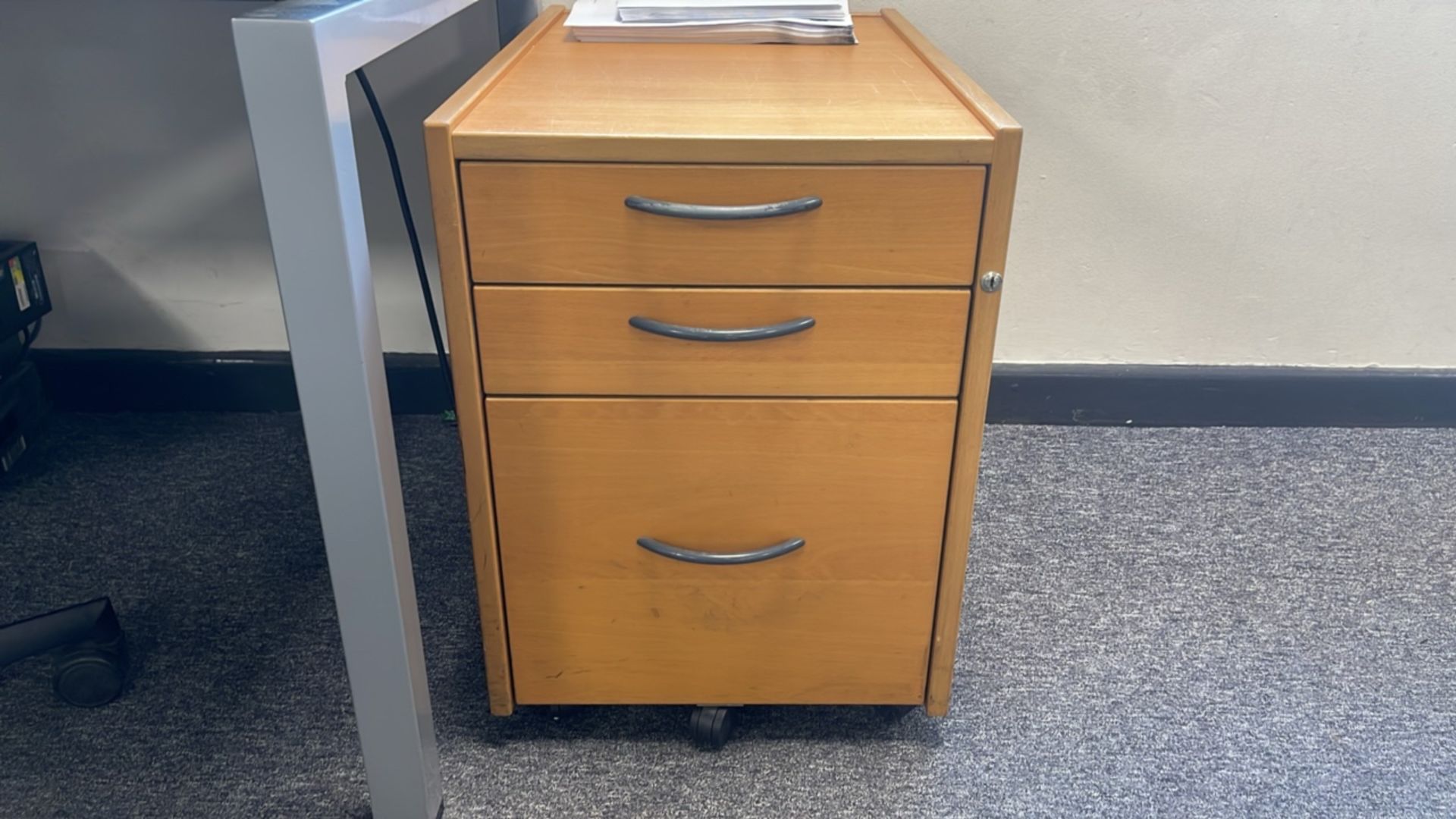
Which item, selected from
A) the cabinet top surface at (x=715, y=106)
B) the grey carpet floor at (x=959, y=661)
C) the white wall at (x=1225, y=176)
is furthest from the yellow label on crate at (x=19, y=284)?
the white wall at (x=1225, y=176)

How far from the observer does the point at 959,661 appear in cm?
98

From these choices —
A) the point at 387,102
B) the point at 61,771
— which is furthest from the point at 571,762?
the point at 387,102

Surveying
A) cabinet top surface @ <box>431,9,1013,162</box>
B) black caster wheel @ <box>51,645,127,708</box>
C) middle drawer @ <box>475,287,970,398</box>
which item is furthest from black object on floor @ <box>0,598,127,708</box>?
cabinet top surface @ <box>431,9,1013,162</box>

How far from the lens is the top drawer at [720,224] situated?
0.66m

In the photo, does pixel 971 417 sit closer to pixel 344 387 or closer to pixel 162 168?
pixel 344 387

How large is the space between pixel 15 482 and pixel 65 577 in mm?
244

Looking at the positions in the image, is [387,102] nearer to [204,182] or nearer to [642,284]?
[204,182]

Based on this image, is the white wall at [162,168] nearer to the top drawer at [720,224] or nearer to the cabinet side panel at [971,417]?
the top drawer at [720,224]

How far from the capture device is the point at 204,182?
126 cm

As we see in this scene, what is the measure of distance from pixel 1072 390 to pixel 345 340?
105 cm

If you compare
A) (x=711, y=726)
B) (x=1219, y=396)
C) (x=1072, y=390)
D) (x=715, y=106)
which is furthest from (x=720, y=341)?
(x=1219, y=396)

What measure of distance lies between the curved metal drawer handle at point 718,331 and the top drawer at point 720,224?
0.09ft

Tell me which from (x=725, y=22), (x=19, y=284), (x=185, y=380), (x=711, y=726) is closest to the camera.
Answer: (x=711, y=726)

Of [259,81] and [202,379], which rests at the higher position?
[259,81]
